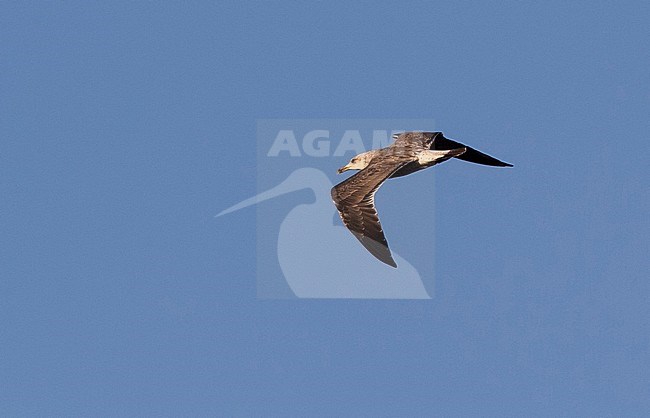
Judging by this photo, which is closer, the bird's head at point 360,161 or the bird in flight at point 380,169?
the bird in flight at point 380,169

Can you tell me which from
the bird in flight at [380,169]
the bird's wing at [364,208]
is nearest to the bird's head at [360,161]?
the bird in flight at [380,169]

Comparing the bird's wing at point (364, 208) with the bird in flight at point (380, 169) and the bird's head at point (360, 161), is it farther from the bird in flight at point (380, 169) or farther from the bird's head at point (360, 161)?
the bird's head at point (360, 161)

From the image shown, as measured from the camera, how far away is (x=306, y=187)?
4622 cm

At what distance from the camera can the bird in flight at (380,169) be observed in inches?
1610

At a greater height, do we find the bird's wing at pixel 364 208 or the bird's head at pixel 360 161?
the bird's head at pixel 360 161

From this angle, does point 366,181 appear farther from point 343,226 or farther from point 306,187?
point 306,187

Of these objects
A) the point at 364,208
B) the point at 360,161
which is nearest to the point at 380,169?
the point at 364,208

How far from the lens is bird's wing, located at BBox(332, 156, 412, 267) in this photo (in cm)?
4081

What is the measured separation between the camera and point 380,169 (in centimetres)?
4222

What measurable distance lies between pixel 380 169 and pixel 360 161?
1.87m

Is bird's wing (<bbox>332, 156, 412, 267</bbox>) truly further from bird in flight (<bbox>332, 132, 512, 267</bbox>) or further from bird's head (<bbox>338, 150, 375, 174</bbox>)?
bird's head (<bbox>338, 150, 375, 174</bbox>)

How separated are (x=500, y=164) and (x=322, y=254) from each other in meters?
4.81

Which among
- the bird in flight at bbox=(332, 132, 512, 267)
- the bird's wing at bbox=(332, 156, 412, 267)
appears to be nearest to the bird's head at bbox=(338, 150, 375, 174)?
the bird in flight at bbox=(332, 132, 512, 267)

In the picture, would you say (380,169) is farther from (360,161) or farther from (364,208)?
(360,161)
